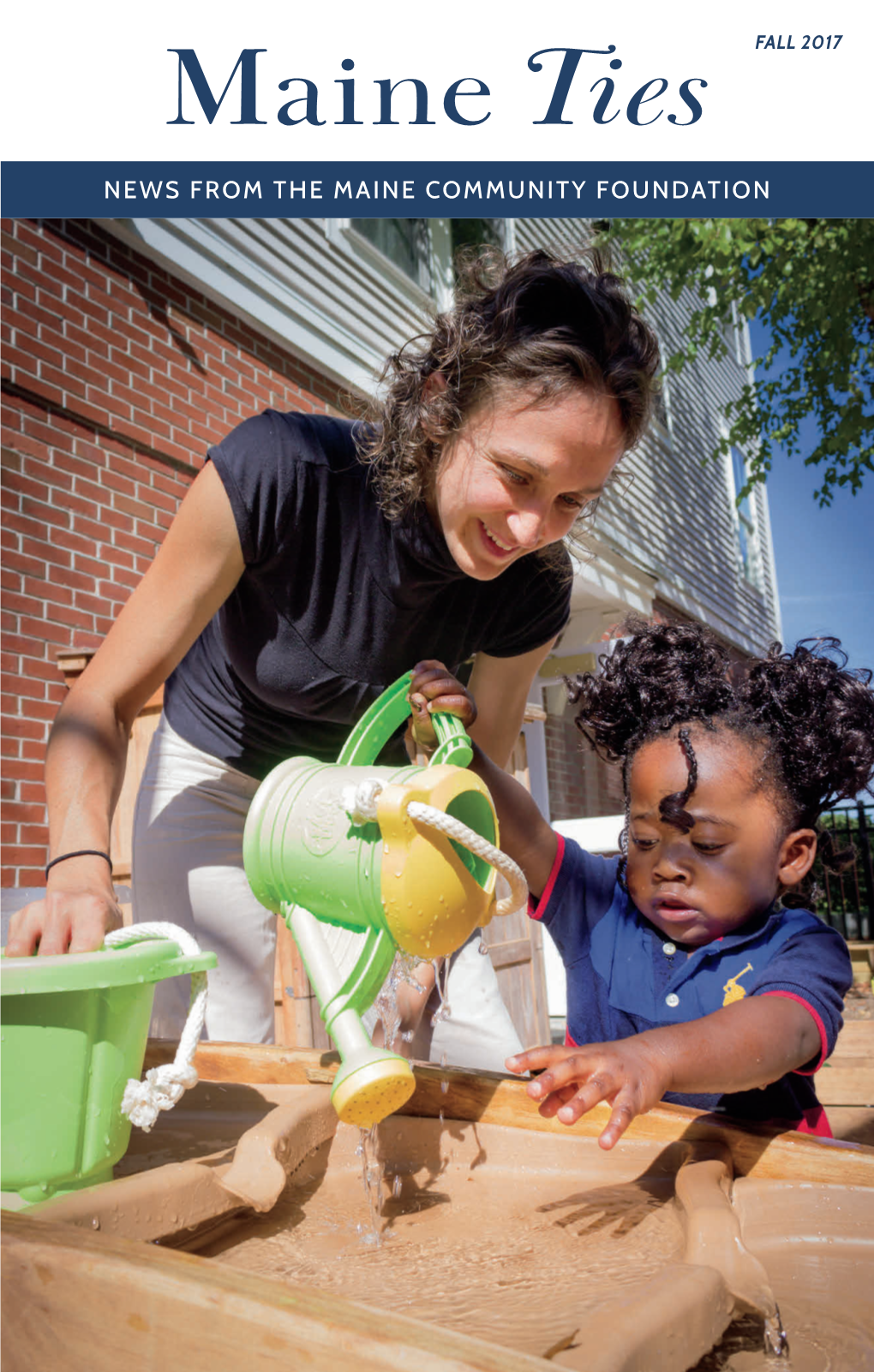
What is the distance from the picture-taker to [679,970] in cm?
149

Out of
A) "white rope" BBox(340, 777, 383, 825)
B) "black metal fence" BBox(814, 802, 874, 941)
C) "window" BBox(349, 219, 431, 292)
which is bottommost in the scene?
"black metal fence" BBox(814, 802, 874, 941)

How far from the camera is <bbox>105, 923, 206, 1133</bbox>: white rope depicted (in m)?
0.87

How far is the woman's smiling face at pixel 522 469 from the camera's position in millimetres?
1359

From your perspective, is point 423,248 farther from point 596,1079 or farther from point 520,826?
point 596,1079

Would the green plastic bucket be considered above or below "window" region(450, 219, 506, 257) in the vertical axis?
below

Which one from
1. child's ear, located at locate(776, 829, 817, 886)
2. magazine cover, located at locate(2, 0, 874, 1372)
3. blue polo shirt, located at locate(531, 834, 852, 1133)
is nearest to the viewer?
magazine cover, located at locate(2, 0, 874, 1372)

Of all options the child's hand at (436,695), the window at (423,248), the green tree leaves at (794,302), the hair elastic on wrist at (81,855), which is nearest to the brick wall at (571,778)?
the green tree leaves at (794,302)

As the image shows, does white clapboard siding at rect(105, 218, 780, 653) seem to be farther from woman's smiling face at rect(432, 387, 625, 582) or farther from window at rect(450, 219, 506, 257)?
woman's smiling face at rect(432, 387, 625, 582)

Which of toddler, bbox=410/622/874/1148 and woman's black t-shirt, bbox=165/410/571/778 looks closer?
toddler, bbox=410/622/874/1148

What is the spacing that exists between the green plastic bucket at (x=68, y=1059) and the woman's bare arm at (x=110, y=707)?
0.09 m

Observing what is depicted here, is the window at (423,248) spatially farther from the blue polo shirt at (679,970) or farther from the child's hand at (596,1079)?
the child's hand at (596,1079)

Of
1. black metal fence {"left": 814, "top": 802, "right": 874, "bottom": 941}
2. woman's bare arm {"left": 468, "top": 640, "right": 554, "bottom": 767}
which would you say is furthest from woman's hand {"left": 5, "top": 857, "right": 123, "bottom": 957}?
black metal fence {"left": 814, "top": 802, "right": 874, "bottom": 941}
